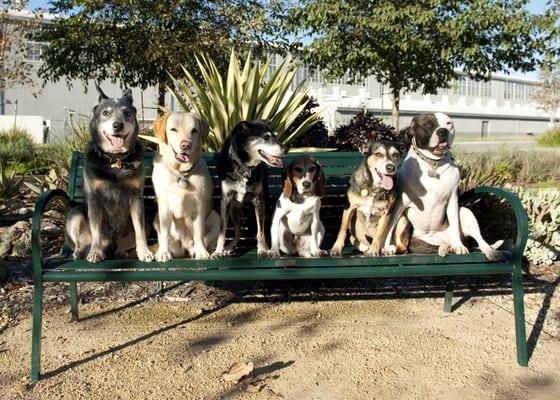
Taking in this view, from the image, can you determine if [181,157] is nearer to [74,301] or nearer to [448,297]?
[74,301]

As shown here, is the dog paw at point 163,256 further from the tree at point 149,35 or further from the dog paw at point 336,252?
the tree at point 149,35

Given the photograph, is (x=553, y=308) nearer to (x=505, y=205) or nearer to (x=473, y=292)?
(x=473, y=292)

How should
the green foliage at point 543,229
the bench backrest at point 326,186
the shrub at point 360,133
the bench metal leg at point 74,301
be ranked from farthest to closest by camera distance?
the shrub at point 360,133 < the green foliage at point 543,229 < the bench backrest at point 326,186 < the bench metal leg at point 74,301

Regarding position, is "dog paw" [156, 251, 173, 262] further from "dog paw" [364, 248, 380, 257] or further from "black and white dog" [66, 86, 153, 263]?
"dog paw" [364, 248, 380, 257]

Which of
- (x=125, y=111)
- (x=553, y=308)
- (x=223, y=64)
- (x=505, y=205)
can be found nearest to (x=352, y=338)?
(x=553, y=308)

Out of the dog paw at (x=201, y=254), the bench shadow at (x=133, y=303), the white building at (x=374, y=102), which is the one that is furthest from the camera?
the white building at (x=374, y=102)

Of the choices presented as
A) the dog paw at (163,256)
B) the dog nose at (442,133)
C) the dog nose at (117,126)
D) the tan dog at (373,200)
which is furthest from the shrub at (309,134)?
the dog nose at (117,126)

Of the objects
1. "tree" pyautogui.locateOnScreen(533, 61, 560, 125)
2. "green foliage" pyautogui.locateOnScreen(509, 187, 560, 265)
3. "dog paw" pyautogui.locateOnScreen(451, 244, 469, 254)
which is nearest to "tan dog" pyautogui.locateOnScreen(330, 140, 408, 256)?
"dog paw" pyautogui.locateOnScreen(451, 244, 469, 254)

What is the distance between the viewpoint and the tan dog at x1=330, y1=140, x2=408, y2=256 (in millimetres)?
2934

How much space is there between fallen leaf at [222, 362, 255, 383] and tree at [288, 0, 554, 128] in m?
10.6

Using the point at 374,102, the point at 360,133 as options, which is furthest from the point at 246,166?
the point at 374,102

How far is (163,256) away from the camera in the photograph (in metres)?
2.92

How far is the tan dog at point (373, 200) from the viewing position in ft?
9.62

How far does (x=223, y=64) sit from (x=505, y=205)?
7.54 metres
